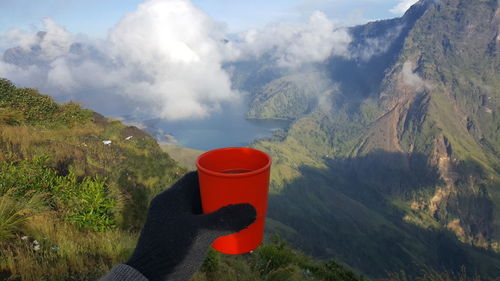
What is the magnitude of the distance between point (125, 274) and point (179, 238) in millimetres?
463

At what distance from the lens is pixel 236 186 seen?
2.35 meters

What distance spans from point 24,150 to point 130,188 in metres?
3.03

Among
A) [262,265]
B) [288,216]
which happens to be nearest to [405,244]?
[288,216]

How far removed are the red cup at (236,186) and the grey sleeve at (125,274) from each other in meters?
0.80

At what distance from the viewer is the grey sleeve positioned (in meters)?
2.04

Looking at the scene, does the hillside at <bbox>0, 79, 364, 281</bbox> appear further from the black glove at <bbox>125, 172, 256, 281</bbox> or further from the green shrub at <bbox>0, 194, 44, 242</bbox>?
the black glove at <bbox>125, 172, 256, 281</bbox>

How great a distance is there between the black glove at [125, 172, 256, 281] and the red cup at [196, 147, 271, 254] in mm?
177

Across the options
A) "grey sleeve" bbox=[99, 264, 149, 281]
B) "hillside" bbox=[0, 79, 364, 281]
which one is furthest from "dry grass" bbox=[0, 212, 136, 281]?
"grey sleeve" bbox=[99, 264, 149, 281]

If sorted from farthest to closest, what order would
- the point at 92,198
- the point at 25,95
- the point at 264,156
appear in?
1. the point at 25,95
2. the point at 92,198
3. the point at 264,156

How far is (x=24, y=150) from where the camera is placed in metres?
7.73

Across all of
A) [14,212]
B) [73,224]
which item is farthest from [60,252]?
[14,212]

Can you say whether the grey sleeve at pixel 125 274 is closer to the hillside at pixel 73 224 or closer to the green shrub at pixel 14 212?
the hillside at pixel 73 224

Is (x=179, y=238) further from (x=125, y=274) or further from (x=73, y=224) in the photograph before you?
(x=73, y=224)

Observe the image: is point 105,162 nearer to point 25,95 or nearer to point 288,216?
point 25,95
